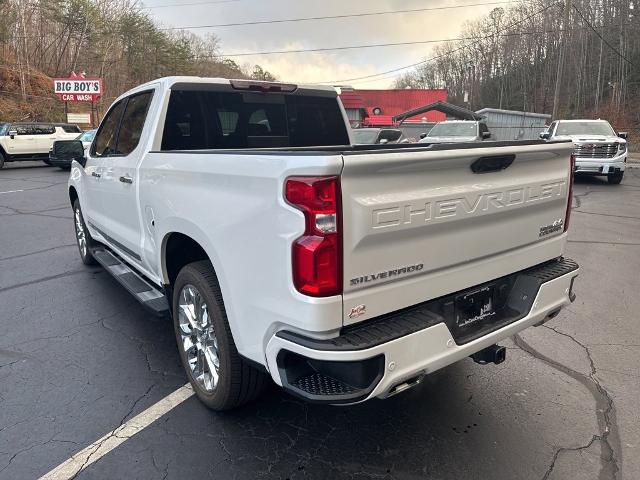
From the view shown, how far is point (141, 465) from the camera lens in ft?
8.11

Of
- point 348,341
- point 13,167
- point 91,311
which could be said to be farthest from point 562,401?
point 13,167

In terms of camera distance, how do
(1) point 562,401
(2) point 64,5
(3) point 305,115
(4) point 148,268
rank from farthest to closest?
(2) point 64,5 < (3) point 305,115 < (4) point 148,268 < (1) point 562,401

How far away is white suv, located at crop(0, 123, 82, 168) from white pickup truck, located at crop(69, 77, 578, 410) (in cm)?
2074

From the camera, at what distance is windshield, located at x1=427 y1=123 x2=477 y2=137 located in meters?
16.7

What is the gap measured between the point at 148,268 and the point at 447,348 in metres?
2.44

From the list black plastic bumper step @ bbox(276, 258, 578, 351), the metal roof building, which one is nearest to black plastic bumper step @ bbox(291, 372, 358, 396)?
black plastic bumper step @ bbox(276, 258, 578, 351)

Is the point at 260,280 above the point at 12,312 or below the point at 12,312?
above

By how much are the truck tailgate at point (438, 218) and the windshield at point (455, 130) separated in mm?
14511

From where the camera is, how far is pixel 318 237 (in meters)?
1.93

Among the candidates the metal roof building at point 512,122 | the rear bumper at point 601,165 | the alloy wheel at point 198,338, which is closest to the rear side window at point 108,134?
the alloy wheel at point 198,338

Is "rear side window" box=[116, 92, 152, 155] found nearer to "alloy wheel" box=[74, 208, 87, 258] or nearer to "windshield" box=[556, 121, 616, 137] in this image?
"alloy wheel" box=[74, 208, 87, 258]

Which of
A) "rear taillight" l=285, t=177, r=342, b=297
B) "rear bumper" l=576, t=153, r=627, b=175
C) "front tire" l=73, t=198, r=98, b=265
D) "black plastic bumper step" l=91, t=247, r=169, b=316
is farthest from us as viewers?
"rear bumper" l=576, t=153, r=627, b=175

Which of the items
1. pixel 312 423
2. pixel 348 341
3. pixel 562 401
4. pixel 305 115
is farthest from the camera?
pixel 305 115

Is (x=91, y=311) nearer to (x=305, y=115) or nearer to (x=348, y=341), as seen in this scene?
(x=305, y=115)
